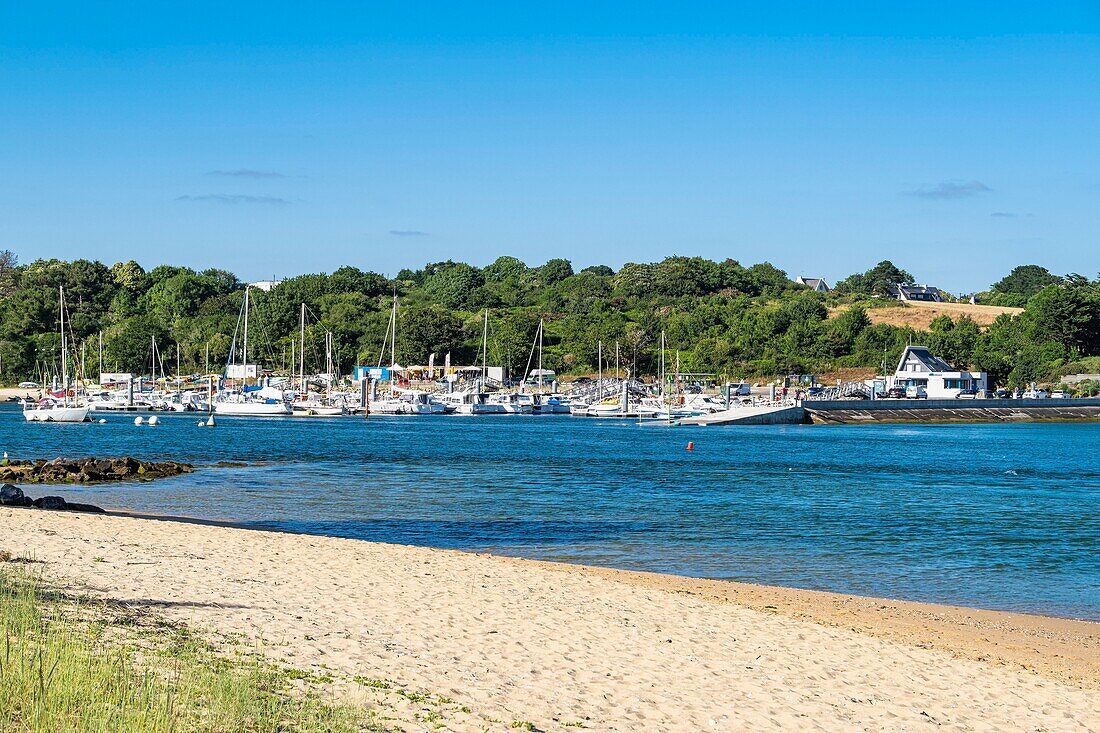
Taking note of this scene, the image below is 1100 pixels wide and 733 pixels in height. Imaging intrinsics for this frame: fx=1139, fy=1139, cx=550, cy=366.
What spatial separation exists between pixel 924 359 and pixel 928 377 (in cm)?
309

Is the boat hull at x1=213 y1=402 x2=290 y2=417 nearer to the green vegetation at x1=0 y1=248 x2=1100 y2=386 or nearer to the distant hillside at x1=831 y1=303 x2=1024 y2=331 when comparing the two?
the green vegetation at x1=0 y1=248 x2=1100 y2=386

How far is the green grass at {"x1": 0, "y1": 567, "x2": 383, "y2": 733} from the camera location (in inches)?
324

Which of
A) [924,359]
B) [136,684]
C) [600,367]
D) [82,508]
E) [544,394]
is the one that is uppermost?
[924,359]

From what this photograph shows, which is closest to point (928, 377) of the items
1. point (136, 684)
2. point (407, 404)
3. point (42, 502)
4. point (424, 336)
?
point (407, 404)

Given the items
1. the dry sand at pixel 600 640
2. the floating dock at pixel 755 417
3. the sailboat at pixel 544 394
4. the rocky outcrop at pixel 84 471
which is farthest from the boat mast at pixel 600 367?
the dry sand at pixel 600 640

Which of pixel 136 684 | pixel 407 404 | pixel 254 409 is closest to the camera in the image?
pixel 136 684

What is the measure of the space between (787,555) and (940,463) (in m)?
37.8

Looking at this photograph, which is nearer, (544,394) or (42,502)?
(42,502)

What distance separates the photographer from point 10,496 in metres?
29.2

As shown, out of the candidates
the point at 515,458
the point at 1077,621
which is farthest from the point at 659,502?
the point at 515,458

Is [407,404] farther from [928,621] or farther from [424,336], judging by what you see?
[928,621]

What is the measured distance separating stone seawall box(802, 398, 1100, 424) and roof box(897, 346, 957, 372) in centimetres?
1521

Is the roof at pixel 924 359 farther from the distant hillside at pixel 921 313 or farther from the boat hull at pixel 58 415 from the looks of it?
the boat hull at pixel 58 415

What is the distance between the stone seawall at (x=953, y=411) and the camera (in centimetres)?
11125
